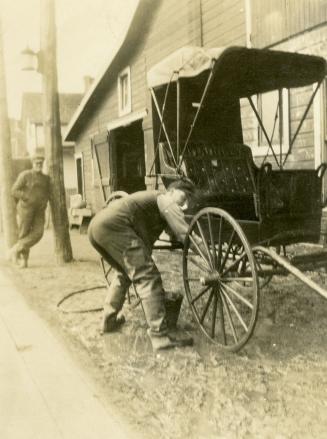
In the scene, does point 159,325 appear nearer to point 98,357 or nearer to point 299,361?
point 98,357

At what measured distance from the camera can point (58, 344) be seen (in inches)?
177

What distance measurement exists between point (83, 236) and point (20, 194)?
5.40 meters

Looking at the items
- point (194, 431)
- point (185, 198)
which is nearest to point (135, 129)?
point (185, 198)

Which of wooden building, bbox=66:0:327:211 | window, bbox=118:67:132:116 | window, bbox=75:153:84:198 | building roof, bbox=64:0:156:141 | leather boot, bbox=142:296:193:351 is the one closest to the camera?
leather boot, bbox=142:296:193:351

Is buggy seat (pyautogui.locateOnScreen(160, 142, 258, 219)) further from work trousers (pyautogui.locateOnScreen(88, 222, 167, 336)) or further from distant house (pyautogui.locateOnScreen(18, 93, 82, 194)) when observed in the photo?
distant house (pyautogui.locateOnScreen(18, 93, 82, 194))

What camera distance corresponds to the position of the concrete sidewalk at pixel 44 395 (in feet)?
9.57

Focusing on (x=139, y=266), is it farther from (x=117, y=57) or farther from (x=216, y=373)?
(x=117, y=57)

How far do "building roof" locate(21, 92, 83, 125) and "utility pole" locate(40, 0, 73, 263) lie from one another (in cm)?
2887

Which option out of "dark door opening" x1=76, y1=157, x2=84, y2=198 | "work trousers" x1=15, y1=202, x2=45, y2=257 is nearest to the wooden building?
"work trousers" x1=15, y1=202, x2=45, y2=257

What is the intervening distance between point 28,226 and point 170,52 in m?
5.53

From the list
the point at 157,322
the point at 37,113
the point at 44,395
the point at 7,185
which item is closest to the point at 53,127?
the point at 7,185

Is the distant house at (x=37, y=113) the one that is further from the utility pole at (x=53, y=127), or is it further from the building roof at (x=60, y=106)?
the utility pole at (x=53, y=127)

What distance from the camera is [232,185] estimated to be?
209 inches

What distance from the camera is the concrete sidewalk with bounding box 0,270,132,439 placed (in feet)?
Result: 9.57
